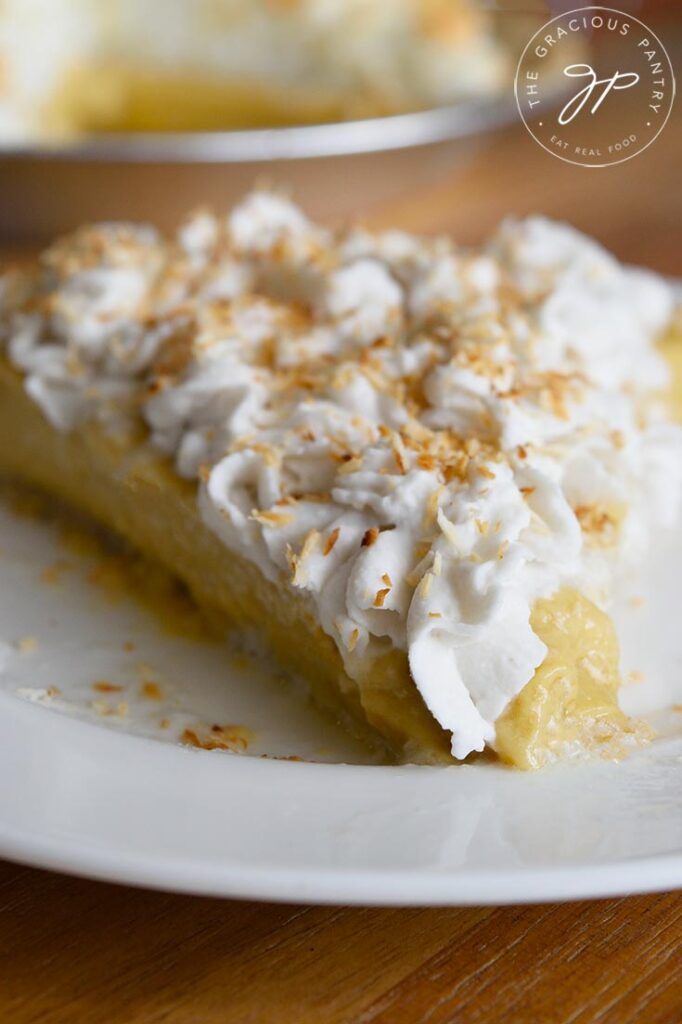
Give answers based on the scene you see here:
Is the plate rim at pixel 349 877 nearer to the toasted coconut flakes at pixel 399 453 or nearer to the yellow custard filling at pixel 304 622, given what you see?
the yellow custard filling at pixel 304 622

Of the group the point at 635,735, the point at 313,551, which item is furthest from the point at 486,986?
the point at 313,551

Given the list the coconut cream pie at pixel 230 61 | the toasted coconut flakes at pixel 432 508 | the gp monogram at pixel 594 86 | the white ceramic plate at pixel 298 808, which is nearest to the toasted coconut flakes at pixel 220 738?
the white ceramic plate at pixel 298 808

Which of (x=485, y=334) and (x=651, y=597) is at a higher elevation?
(x=485, y=334)

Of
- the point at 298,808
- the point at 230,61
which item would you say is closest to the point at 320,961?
the point at 298,808

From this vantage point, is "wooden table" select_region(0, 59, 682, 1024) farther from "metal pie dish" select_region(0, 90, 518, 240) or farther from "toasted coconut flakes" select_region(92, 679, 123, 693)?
"metal pie dish" select_region(0, 90, 518, 240)

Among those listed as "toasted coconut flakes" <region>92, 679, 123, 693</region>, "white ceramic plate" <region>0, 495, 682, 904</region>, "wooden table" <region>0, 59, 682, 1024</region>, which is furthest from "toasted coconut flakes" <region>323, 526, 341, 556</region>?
"wooden table" <region>0, 59, 682, 1024</region>

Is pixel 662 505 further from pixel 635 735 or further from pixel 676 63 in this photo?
pixel 676 63
